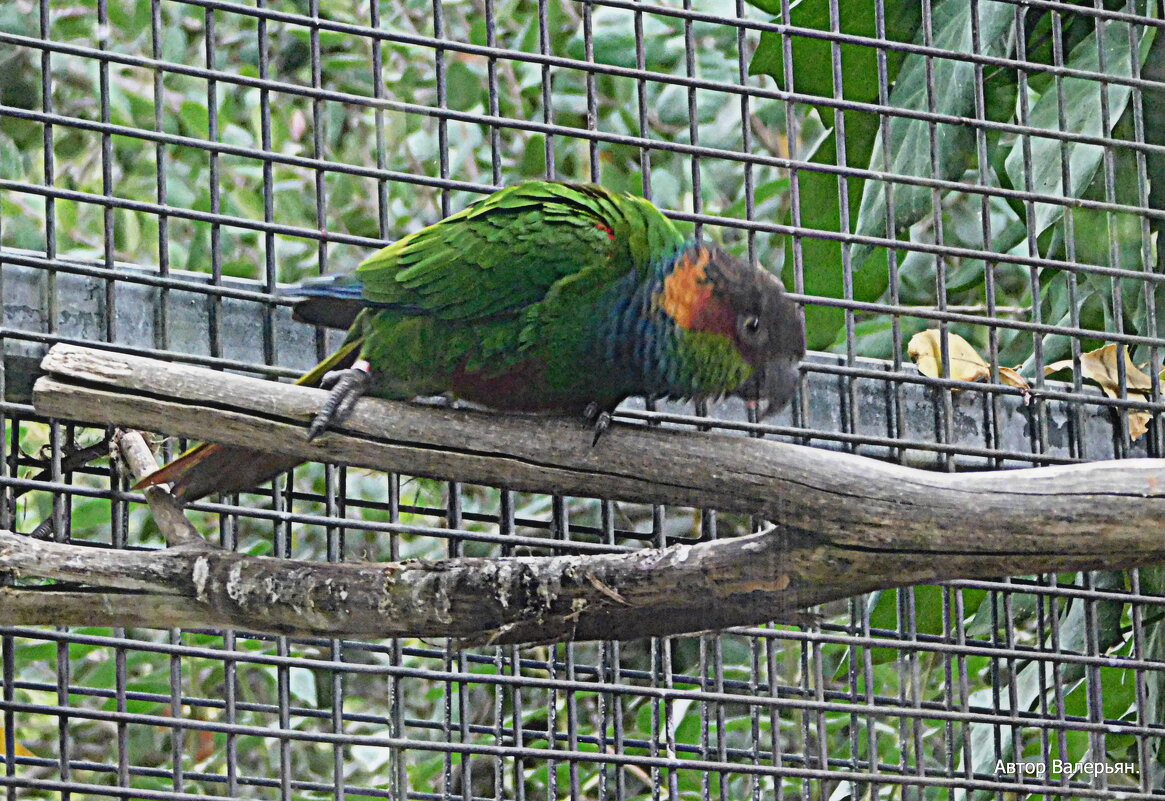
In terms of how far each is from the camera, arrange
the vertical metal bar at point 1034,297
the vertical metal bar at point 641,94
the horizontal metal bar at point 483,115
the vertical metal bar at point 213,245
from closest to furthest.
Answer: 1. the horizontal metal bar at point 483,115
2. the vertical metal bar at point 213,245
3. the vertical metal bar at point 641,94
4. the vertical metal bar at point 1034,297

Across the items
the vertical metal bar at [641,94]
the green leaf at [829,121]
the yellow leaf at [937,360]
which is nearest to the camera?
the vertical metal bar at [641,94]

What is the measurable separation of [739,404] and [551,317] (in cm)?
57

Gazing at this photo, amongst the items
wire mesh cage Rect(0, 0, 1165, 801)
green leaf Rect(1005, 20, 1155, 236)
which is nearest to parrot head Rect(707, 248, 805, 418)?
wire mesh cage Rect(0, 0, 1165, 801)

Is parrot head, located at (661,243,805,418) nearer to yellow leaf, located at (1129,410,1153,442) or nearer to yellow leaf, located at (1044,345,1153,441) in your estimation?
yellow leaf, located at (1044,345,1153,441)

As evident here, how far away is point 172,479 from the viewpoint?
2.42 m

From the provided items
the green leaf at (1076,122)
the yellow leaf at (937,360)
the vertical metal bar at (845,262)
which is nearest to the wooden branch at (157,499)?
the vertical metal bar at (845,262)

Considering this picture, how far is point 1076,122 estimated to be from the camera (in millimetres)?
3268

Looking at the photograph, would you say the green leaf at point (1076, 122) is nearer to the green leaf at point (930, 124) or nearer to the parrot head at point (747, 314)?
the green leaf at point (930, 124)

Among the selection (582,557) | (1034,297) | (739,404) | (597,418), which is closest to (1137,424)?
(1034,297)

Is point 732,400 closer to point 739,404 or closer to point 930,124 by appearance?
point 739,404

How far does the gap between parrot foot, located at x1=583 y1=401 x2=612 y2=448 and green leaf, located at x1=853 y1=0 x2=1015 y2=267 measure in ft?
2.69

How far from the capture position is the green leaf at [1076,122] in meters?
3.23

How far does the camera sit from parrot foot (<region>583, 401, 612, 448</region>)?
2307 mm

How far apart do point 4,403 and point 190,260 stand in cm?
203
